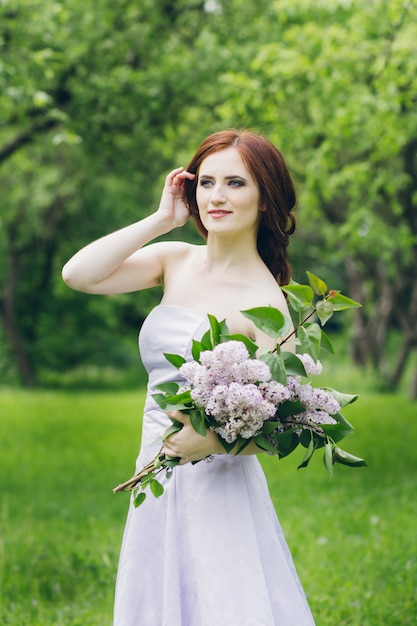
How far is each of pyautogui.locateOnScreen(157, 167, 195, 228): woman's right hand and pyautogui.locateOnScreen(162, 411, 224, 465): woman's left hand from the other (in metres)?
0.75

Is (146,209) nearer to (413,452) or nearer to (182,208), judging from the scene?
(413,452)

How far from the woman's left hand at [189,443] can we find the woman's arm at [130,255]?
0.61 meters

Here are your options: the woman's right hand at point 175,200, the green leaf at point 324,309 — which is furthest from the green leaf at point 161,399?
the woman's right hand at point 175,200

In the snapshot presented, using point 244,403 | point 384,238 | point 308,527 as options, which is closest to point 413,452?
point 384,238

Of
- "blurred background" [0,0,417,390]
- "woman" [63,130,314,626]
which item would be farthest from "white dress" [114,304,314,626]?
"blurred background" [0,0,417,390]

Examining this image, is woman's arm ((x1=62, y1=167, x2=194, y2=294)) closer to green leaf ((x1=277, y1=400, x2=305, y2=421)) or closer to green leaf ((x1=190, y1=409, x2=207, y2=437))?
green leaf ((x1=190, y1=409, x2=207, y2=437))

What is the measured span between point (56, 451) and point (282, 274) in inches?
311

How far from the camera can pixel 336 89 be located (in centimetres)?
898

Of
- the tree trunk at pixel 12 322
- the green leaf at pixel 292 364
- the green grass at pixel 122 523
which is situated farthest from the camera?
the tree trunk at pixel 12 322

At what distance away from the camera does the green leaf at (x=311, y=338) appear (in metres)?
2.74

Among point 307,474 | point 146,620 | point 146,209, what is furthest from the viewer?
point 146,209

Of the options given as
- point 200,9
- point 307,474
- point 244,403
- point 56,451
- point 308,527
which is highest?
point 200,9

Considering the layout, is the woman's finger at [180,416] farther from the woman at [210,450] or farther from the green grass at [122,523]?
the green grass at [122,523]

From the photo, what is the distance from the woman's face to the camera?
3016 millimetres
